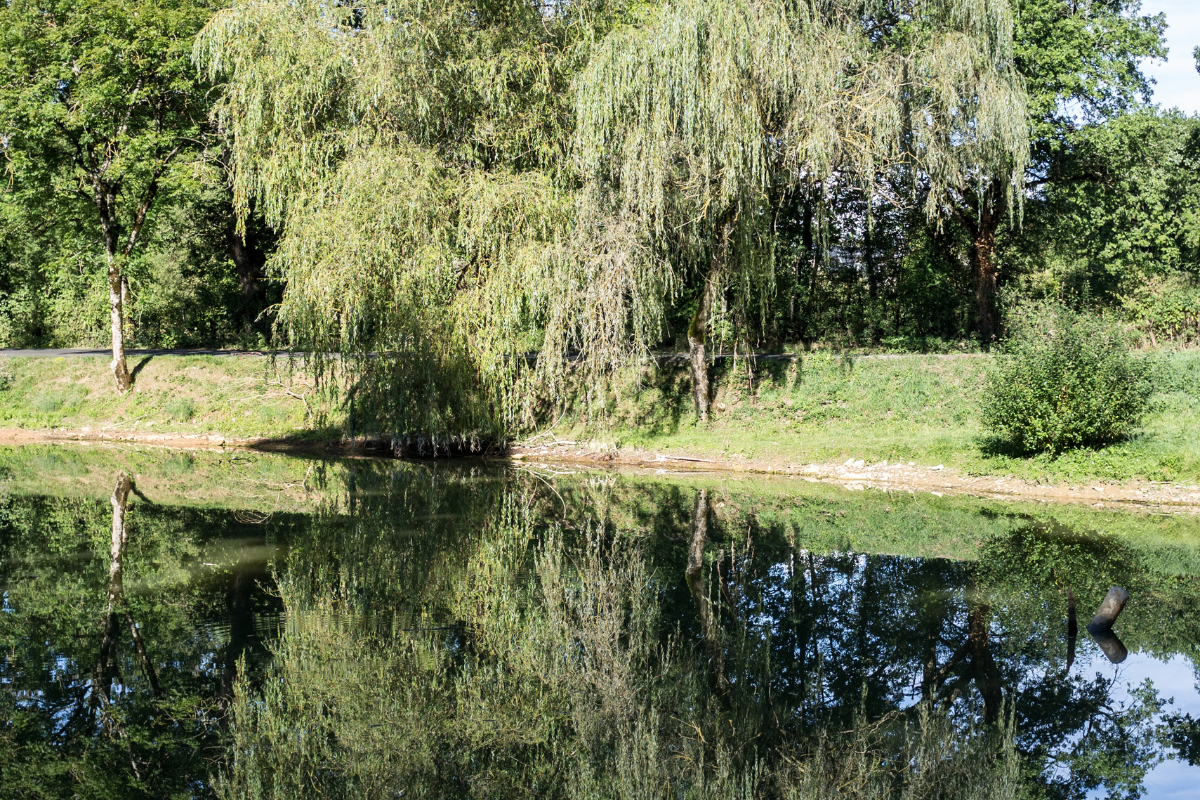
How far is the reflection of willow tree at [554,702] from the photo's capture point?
22.0 ft

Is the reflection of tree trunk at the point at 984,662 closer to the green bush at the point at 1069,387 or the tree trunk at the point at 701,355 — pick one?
the green bush at the point at 1069,387

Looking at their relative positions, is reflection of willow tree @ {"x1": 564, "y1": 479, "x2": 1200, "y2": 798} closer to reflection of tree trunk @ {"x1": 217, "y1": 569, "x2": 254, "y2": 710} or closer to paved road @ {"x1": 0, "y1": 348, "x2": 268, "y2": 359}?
reflection of tree trunk @ {"x1": 217, "y1": 569, "x2": 254, "y2": 710}

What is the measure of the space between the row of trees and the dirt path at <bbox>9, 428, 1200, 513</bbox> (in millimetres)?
1557

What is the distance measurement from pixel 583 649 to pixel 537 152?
14.1 m

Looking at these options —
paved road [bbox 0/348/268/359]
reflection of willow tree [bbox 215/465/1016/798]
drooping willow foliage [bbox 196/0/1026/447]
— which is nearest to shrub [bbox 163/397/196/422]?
paved road [bbox 0/348/268/359]

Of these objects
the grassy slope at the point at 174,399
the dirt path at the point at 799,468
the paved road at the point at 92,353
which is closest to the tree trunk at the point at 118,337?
the grassy slope at the point at 174,399

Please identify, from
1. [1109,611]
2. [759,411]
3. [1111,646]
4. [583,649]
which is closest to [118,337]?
[759,411]

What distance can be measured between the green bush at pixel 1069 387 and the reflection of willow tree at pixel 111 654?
1297 centimetres

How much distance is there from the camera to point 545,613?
33.8ft

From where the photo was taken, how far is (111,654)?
8.95 m

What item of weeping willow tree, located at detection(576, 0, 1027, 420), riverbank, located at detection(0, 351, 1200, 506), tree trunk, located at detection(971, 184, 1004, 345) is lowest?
riverbank, located at detection(0, 351, 1200, 506)

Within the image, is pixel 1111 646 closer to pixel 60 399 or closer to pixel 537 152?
pixel 537 152

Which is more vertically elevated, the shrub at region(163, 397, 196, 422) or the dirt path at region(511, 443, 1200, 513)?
the shrub at region(163, 397, 196, 422)

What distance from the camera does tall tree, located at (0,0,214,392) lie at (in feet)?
77.2
